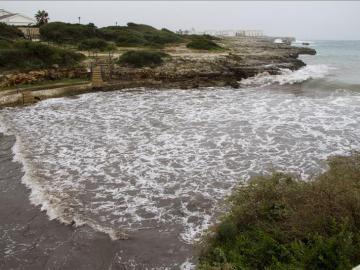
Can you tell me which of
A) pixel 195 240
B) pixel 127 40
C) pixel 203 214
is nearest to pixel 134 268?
pixel 195 240

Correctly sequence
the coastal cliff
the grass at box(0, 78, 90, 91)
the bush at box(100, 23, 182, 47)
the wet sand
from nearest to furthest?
the wet sand
the grass at box(0, 78, 90, 91)
the coastal cliff
the bush at box(100, 23, 182, 47)

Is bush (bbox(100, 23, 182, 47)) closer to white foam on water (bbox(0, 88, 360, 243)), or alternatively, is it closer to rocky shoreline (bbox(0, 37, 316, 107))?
rocky shoreline (bbox(0, 37, 316, 107))

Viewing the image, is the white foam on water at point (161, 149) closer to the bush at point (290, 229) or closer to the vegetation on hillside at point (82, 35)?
the bush at point (290, 229)

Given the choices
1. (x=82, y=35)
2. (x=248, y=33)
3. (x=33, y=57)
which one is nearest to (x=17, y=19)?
(x=82, y=35)

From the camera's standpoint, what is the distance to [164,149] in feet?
43.3

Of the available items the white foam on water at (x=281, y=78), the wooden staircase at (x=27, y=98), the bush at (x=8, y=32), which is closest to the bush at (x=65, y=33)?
the bush at (x=8, y=32)

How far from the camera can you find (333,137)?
14297 millimetres

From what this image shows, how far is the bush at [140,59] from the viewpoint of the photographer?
97.1ft

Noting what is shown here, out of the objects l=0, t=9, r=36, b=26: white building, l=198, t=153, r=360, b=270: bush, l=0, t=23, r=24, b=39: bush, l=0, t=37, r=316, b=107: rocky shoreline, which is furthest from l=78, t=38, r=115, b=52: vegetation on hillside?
l=198, t=153, r=360, b=270: bush

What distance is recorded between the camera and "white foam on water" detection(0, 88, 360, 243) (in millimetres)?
8742

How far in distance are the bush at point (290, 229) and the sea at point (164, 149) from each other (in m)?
1.30

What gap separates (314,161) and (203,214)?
210 inches

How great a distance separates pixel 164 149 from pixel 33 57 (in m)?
19.2

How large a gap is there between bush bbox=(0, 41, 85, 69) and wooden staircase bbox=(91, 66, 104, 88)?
276cm
